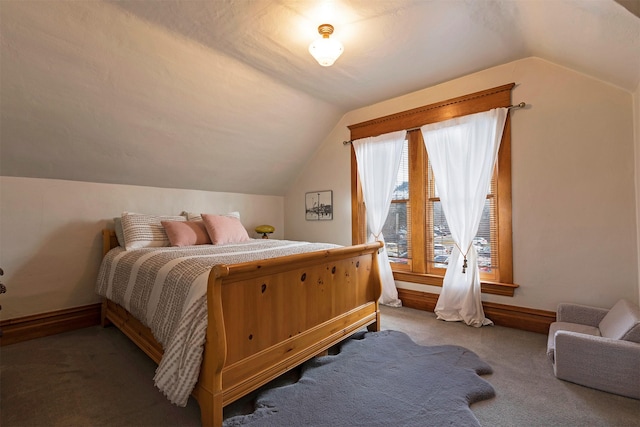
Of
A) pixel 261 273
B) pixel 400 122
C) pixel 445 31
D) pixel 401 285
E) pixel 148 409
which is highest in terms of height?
pixel 445 31

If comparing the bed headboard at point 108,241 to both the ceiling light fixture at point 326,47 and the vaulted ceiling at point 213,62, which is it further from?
the ceiling light fixture at point 326,47

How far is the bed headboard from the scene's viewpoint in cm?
290

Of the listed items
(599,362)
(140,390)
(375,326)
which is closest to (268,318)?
(140,390)

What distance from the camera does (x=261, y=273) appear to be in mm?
1659

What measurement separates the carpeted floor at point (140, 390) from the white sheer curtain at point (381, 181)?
3.05 feet

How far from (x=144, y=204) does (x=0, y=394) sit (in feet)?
6.51

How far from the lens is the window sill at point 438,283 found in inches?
107

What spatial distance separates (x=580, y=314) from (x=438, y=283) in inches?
45.1

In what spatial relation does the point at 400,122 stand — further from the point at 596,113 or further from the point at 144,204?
the point at 144,204

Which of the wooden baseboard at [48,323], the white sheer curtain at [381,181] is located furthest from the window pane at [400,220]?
the wooden baseboard at [48,323]

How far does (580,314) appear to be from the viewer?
229cm

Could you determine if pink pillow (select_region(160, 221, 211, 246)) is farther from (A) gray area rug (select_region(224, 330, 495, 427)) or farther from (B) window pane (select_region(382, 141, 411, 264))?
(B) window pane (select_region(382, 141, 411, 264))

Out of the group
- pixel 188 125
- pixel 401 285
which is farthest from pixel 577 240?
pixel 188 125

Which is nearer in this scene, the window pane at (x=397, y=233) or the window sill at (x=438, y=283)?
the window sill at (x=438, y=283)
